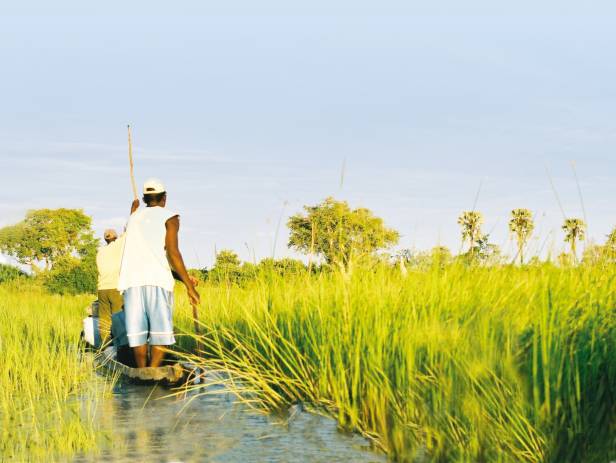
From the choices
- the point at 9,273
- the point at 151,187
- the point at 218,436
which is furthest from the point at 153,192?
the point at 9,273

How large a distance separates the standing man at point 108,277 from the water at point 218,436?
5825 mm

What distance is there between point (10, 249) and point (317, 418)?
94767 mm

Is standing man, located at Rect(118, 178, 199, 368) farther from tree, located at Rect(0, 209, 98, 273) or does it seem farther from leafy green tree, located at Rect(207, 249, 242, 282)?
tree, located at Rect(0, 209, 98, 273)

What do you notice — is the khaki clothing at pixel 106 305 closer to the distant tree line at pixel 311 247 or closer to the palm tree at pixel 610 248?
the distant tree line at pixel 311 247

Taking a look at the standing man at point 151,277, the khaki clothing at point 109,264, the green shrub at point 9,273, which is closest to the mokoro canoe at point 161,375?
the standing man at point 151,277

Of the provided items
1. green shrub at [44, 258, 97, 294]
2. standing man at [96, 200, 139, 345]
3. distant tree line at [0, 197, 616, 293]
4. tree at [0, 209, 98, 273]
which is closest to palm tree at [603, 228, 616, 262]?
distant tree line at [0, 197, 616, 293]

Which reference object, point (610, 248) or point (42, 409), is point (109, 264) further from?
point (610, 248)

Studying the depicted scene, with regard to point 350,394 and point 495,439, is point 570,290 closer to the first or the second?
point 495,439

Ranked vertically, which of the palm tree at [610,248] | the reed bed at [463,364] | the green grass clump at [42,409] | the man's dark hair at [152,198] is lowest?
the green grass clump at [42,409]

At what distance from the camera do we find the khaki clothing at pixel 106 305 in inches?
539

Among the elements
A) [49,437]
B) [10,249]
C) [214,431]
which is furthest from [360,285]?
[10,249]

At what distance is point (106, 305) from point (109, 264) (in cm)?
95

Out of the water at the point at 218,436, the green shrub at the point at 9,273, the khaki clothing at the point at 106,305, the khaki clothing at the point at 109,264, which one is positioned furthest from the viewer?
the green shrub at the point at 9,273

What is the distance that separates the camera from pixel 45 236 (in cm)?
9262
